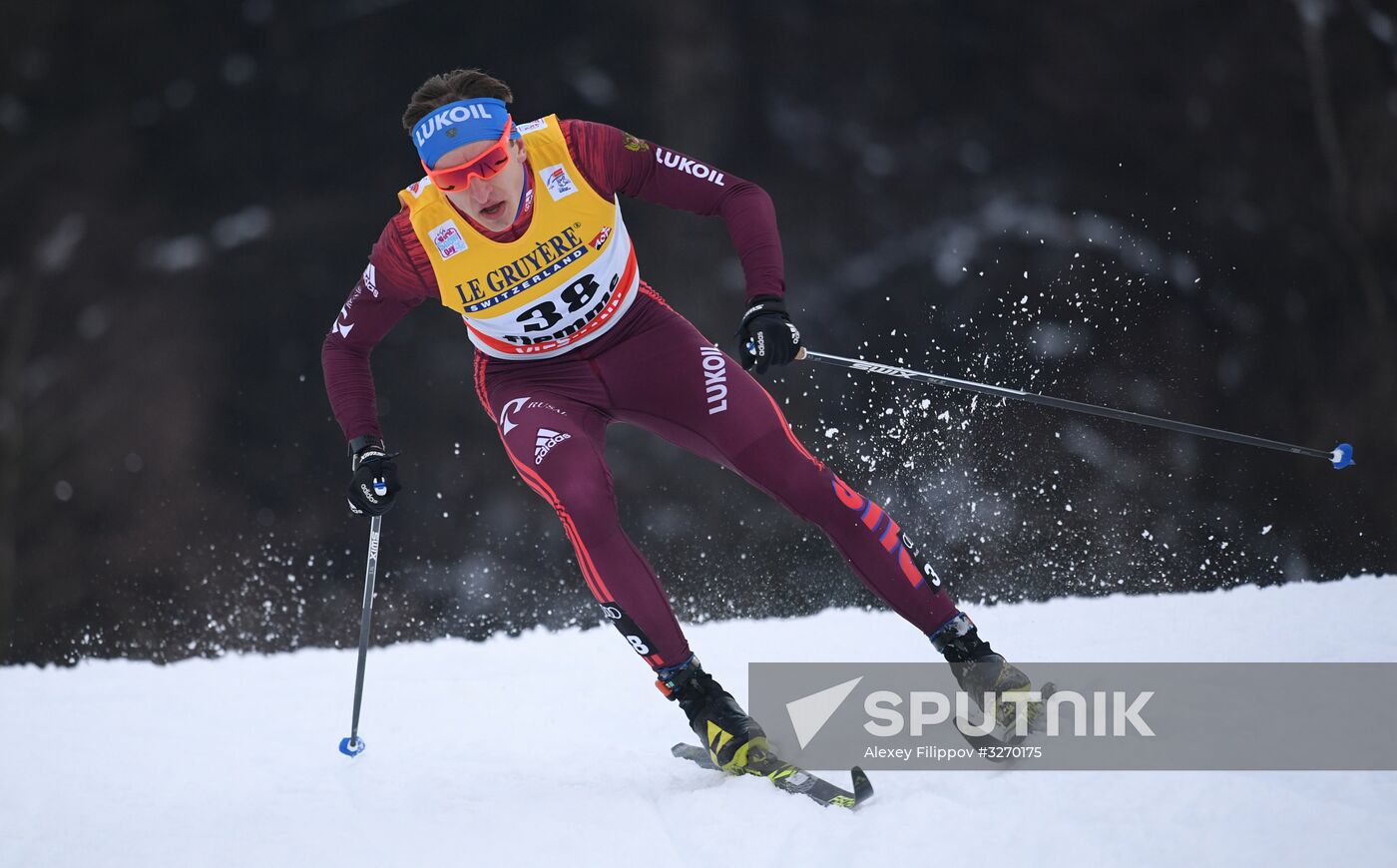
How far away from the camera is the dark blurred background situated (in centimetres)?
409

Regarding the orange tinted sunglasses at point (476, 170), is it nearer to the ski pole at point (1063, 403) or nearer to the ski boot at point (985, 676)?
the ski pole at point (1063, 403)

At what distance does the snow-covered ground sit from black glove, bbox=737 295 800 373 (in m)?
0.85

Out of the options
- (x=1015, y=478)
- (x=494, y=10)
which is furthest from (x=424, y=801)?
(x=494, y=10)

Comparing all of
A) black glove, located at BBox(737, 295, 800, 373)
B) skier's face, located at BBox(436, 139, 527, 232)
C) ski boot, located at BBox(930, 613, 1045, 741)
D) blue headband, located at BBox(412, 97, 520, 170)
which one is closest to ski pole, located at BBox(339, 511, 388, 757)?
skier's face, located at BBox(436, 139, 527, 232)

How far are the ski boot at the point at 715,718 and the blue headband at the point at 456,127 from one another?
1173mm

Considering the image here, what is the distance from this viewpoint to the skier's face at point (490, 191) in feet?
7.30

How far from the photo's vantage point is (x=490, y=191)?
224 centimetres

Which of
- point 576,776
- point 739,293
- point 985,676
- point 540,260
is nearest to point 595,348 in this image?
point 540,260

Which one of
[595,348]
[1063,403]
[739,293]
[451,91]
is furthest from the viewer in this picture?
[739,293]

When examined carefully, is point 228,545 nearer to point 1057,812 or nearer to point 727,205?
point 727,205

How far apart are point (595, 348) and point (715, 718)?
33.9 inches

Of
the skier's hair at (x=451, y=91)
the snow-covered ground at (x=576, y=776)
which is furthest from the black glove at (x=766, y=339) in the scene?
the snow-covered ground at (x=576, y=776)

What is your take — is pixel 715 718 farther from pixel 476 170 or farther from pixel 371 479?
pixel 476 170

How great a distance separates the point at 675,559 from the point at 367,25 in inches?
94.5
